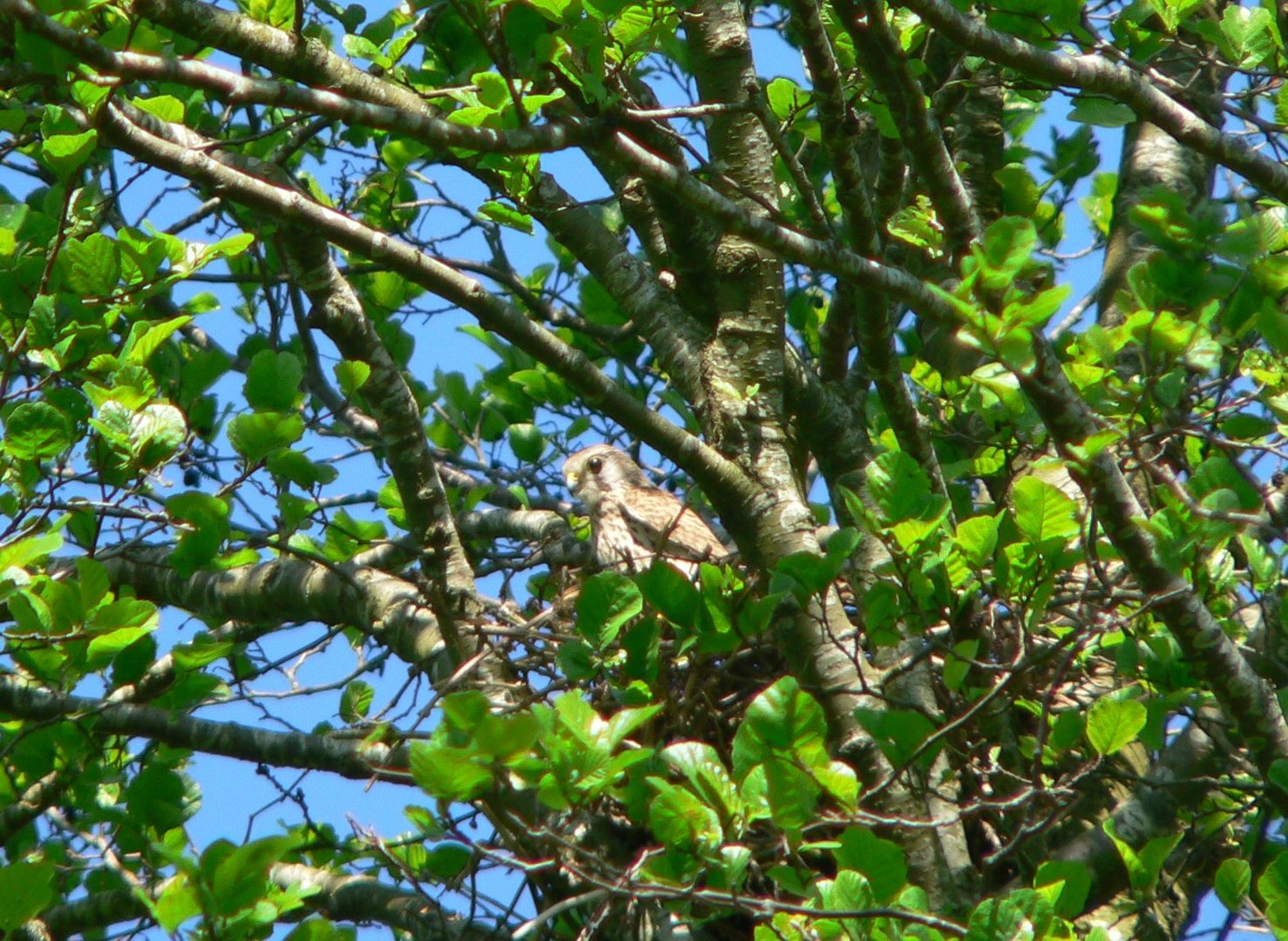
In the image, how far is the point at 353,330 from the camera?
3449mm

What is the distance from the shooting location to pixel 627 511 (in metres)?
5.25

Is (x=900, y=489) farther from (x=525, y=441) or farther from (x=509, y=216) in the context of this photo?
(x=525, y=441)

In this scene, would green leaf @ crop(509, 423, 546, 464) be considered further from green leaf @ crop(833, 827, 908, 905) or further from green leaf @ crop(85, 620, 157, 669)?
green leaf @ crop(833, 827, 908, 905)

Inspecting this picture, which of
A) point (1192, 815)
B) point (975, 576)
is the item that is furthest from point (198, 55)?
point (1192, 815)

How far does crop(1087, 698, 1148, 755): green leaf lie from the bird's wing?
209 centimetres

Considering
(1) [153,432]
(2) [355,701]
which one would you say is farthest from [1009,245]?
(2) [355,701]

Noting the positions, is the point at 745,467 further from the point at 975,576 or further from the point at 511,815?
the point at 511,815

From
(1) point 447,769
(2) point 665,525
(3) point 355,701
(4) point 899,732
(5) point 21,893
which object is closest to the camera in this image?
(1) point 447,769

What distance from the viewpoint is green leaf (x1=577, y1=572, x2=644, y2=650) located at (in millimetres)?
2783

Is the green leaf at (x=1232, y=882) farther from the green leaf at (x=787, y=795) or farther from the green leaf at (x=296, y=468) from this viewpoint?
the green leaf at (x=296, y=468)

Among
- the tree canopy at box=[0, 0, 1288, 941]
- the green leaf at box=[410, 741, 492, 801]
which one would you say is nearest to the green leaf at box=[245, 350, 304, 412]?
the tree canopy at box=[0, 0, 1288, 941]

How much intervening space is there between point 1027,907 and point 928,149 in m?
1.46

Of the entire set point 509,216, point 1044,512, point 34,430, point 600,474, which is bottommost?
point 1044,512

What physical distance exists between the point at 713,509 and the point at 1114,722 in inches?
46.8
